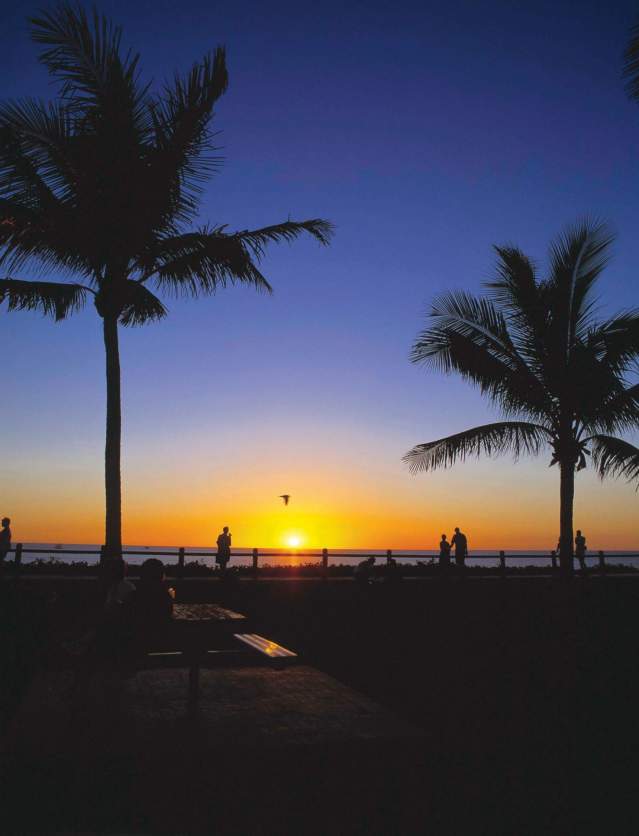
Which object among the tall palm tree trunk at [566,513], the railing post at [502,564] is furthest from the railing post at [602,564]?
the tall palm tree trunk at [566,513]

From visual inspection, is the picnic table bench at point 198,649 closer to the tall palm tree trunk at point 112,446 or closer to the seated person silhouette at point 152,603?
the seated person silhouette at point 152,603

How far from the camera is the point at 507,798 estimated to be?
409 cm

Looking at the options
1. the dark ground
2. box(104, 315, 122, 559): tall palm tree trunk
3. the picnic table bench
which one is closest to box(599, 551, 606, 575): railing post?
the dark ground

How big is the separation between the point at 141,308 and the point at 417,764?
12913 millimetres

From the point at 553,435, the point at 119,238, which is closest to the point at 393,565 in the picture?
Result: the point at 553,435

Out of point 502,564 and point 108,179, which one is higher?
point 108,179

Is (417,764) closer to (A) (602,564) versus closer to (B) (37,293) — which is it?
(B) (37,293)

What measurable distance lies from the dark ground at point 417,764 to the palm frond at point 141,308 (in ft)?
22.9

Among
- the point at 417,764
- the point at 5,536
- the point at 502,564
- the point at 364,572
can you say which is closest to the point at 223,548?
the point at 364,572

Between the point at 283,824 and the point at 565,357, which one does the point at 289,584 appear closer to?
the point at 565,357

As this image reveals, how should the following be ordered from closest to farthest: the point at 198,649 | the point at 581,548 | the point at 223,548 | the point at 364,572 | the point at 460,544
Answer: the point at 198,649
the point at 364,572
the point at 223,548
the point at 460,544
the point at 581,548

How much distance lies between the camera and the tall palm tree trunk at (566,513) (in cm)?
1496

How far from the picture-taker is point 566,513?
1494 cm

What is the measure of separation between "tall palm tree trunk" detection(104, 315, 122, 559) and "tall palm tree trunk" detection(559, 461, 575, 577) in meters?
9.70
